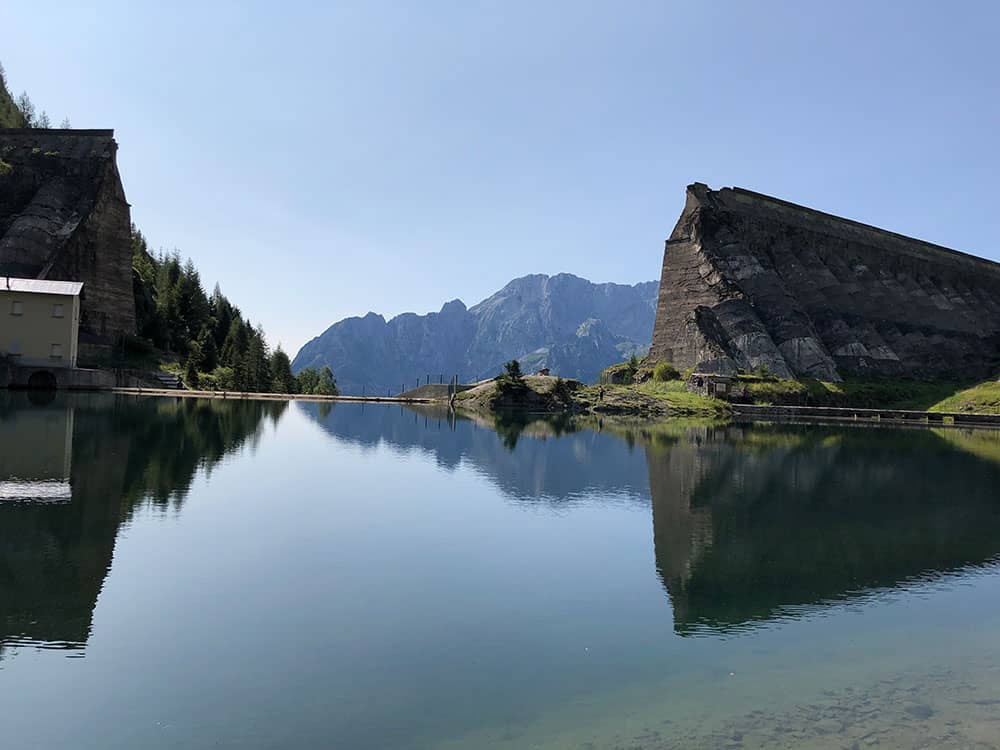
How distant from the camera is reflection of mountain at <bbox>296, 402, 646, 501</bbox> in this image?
23625mm

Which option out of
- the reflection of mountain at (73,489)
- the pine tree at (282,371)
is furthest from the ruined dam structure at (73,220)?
the reflection of mountain at (73,489)

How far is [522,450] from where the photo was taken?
34.0 meters

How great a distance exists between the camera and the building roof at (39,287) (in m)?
57.8

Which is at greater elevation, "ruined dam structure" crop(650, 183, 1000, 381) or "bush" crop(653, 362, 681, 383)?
"ruined dam structure" crop(650, 183, 1000, 381)

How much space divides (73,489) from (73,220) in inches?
2872

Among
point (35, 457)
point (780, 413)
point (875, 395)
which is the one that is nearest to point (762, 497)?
point (35, 457)

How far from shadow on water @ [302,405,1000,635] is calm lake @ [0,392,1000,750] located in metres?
0.13

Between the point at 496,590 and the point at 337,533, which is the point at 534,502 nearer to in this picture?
the point at 337,533

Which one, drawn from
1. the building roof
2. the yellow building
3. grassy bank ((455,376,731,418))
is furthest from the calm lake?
grassy bank ((455,376,731,418))

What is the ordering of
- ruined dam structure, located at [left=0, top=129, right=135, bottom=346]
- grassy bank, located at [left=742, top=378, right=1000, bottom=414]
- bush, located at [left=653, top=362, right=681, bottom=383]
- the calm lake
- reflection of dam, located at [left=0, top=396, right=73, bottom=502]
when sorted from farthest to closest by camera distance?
1. bush, located at [left=653, top=362, right=681, bottom=383]
2. grassy bank, located at [left=742, top=378, right=1000, bottom=414]
3. ruined dam structure, located at [left=0, top=129, right=135, bottom=346]
4. reflection of dam, located at [left=0, top=396, right=73, bottom=502]
5. the calm lake

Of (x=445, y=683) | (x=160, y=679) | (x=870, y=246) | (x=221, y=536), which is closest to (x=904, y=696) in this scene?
(x=445, y=683)

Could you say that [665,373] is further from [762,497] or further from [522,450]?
[762,497]

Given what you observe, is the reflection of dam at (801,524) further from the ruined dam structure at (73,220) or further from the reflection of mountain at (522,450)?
the ruined dam structure at (73,220)

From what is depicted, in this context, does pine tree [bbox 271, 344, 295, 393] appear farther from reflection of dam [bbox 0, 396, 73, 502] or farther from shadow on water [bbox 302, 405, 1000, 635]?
reflection of dam [bbox 0, 396, 73, 502]
